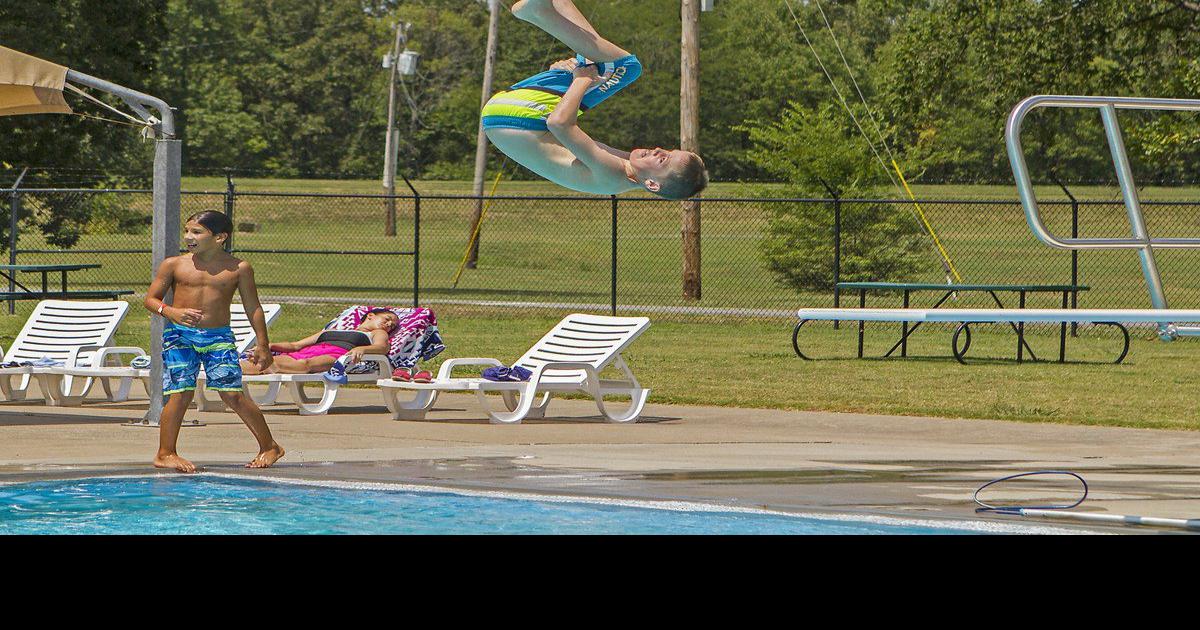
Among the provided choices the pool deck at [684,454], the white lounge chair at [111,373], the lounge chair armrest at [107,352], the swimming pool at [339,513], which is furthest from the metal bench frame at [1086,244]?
the lounge chair armrest at [107,352]

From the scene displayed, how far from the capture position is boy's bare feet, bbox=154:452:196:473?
9.00m

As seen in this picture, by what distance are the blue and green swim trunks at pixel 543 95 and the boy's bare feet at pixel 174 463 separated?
3.82m

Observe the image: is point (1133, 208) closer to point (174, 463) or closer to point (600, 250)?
point (174, 463)

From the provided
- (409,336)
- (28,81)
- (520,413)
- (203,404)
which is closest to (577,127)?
(28,81)

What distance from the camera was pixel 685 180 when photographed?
5.86 m

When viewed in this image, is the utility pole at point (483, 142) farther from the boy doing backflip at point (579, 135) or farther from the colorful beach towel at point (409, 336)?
the boy doing backflip at point (579, 135)

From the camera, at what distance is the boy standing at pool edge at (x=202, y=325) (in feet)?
29.9

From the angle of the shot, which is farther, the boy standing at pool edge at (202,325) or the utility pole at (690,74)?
the utility pole at (690,74)

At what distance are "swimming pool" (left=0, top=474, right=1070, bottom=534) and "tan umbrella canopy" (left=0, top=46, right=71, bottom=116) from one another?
3.22 m

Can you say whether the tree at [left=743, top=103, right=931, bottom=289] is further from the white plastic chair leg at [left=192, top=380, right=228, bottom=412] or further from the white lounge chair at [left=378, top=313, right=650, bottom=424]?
the white plastic chair leg at [left=192, top=380, right=228, bottom=412]

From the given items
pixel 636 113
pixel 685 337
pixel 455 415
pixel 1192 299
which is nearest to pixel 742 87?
pixel 636 113
